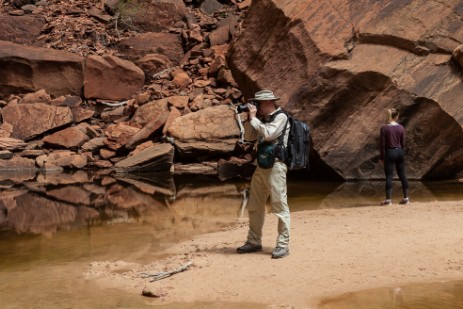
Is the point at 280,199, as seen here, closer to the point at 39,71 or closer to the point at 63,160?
the point at 63,160

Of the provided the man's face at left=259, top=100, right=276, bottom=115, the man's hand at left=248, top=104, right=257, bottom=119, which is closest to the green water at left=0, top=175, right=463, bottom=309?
the man's hand at left=248, top=104, right=257, bottom=119

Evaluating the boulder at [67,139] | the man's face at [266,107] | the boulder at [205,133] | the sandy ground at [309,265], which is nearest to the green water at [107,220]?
the sandy ground at [309,265]

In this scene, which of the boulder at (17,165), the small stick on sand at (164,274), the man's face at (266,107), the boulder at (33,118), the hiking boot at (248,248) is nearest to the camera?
the small stick on sand at (164,274)

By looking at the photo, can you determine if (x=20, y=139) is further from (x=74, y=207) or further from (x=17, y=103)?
(x=74, y=207)

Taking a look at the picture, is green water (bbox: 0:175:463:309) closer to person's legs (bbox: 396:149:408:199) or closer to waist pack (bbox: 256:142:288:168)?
person's legs (bbox: 396:149:408:199)

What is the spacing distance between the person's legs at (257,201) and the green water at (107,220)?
4.07 feet

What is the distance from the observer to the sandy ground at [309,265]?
5.04m

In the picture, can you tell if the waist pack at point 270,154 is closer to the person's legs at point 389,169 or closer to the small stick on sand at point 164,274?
the small stick on sand at point 164,274

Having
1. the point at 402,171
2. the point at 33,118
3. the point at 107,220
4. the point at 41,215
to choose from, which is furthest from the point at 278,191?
the point at 33,118

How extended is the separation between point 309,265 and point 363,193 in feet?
22.3

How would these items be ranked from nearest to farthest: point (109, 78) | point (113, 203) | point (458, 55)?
point (113, 203) → point (458, 55) → point (109, 78)

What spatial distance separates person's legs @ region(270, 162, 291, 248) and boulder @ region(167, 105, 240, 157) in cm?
1166

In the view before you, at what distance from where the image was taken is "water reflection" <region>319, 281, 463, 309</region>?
459 cm

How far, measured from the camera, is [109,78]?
23562 mm
